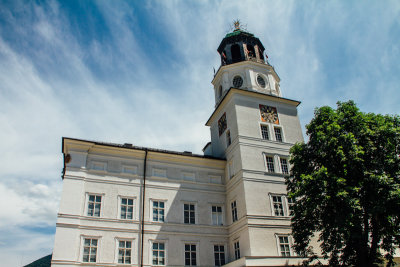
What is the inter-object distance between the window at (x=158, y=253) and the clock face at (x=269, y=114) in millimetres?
15808

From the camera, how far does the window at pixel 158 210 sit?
28.3 m

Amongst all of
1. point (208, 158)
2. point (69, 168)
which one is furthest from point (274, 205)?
point (69, 168)

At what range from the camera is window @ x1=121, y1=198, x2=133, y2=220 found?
27578 millimetres

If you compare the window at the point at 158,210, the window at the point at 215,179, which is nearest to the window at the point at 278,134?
the window at the point at 215,179

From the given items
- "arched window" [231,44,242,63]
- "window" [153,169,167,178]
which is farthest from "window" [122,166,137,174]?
"arched window" [231,44,242,63]

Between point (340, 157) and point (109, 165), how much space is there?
19.3 meters

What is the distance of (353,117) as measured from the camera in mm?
22156

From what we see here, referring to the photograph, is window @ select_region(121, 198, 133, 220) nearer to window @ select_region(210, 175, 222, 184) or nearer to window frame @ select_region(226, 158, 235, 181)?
window @ select_region(210, 175, 222, 184)

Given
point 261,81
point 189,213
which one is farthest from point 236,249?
point 261,81

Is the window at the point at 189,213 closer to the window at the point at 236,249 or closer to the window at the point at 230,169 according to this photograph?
the window at the point at 236,249

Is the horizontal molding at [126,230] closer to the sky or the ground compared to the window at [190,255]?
closer to the sky

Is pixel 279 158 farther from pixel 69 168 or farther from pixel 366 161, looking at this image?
pixel 69 168

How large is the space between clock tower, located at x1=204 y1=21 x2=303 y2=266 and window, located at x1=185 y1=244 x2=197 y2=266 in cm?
337

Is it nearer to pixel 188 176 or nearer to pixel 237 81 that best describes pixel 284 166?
pixel 188 176
